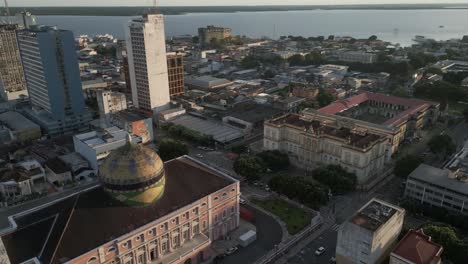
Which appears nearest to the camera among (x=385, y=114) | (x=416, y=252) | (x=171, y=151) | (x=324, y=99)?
(x=416, y=252)

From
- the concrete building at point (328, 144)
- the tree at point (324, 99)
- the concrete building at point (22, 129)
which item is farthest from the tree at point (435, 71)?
the concrete building at point (22, 129)

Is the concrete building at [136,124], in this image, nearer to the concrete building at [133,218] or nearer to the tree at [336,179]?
the concrete building at [133,218]

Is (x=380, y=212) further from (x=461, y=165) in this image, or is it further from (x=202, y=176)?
(x=461, y=165)

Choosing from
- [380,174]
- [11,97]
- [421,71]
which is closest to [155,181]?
[380,174]

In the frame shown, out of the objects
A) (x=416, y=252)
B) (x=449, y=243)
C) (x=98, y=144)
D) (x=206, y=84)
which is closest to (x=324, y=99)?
(x=206, y=84)

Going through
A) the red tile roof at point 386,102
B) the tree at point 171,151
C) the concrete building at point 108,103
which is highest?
the concrete building at point 108,103

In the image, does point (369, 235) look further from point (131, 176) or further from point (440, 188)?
point (131, 176)
